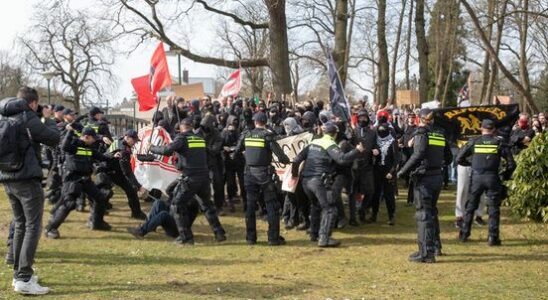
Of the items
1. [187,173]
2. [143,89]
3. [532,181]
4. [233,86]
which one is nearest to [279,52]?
[233,86]

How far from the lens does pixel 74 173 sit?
1120cm

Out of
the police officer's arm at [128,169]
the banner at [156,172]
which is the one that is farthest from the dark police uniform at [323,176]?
the police officer's arm at [128,169]

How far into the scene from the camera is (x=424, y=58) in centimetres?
2720

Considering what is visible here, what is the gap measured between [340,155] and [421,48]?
1789cm

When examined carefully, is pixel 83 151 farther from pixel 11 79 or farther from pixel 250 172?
pixel 11 79

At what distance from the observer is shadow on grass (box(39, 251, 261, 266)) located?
940cm

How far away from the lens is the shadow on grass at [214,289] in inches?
303

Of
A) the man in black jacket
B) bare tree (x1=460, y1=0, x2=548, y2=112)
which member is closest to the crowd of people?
the man in black jacket

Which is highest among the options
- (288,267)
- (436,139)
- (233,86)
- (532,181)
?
(233,86)

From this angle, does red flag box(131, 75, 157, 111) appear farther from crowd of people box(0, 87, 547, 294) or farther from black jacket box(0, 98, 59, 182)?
black jacket box(0, 98, 59, 182)

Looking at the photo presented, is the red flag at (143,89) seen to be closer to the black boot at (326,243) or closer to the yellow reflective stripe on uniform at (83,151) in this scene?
the yellow reflective stripe on uniform at (83,151)

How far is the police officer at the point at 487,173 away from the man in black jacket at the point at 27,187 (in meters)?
6.69

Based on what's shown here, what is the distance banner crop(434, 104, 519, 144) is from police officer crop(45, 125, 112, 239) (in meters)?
6.76

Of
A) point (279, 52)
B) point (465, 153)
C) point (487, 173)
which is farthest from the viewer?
point (279, 52)
